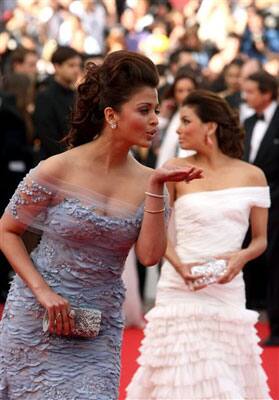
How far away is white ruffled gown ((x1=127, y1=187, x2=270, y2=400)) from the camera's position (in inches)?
247

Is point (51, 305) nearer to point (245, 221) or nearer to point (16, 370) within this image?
point (16, 370)

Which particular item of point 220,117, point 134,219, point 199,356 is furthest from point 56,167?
point 220,117

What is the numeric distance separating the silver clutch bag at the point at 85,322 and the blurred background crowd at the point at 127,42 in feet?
22.8

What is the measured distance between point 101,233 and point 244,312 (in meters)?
2.42

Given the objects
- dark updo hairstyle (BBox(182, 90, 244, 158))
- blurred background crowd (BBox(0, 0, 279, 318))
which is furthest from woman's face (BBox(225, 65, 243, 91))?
dark updo hairstyle (BBox(182, 90, 244, 158))

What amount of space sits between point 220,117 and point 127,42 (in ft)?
43.0

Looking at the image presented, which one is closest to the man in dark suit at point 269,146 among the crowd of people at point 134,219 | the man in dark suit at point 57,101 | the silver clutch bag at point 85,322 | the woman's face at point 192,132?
the crowd of people at point 134,219

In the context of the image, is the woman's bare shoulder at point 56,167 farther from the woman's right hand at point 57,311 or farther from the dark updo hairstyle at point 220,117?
the dark updo hairstyle at point 220,117

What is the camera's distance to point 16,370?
4.28 metres

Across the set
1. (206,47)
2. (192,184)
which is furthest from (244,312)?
(206,47)

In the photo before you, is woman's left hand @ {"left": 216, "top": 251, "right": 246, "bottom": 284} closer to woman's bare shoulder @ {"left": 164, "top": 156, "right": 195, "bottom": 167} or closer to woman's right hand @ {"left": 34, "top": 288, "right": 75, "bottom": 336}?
woman's bare shoulder @ {"left": 164, "top": 156, "right": 195, "bottom": 167}

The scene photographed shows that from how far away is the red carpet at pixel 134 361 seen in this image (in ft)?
26.6

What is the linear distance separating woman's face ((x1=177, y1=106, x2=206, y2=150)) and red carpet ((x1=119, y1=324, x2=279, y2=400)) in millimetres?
1831

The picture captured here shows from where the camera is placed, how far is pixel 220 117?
6688mm
